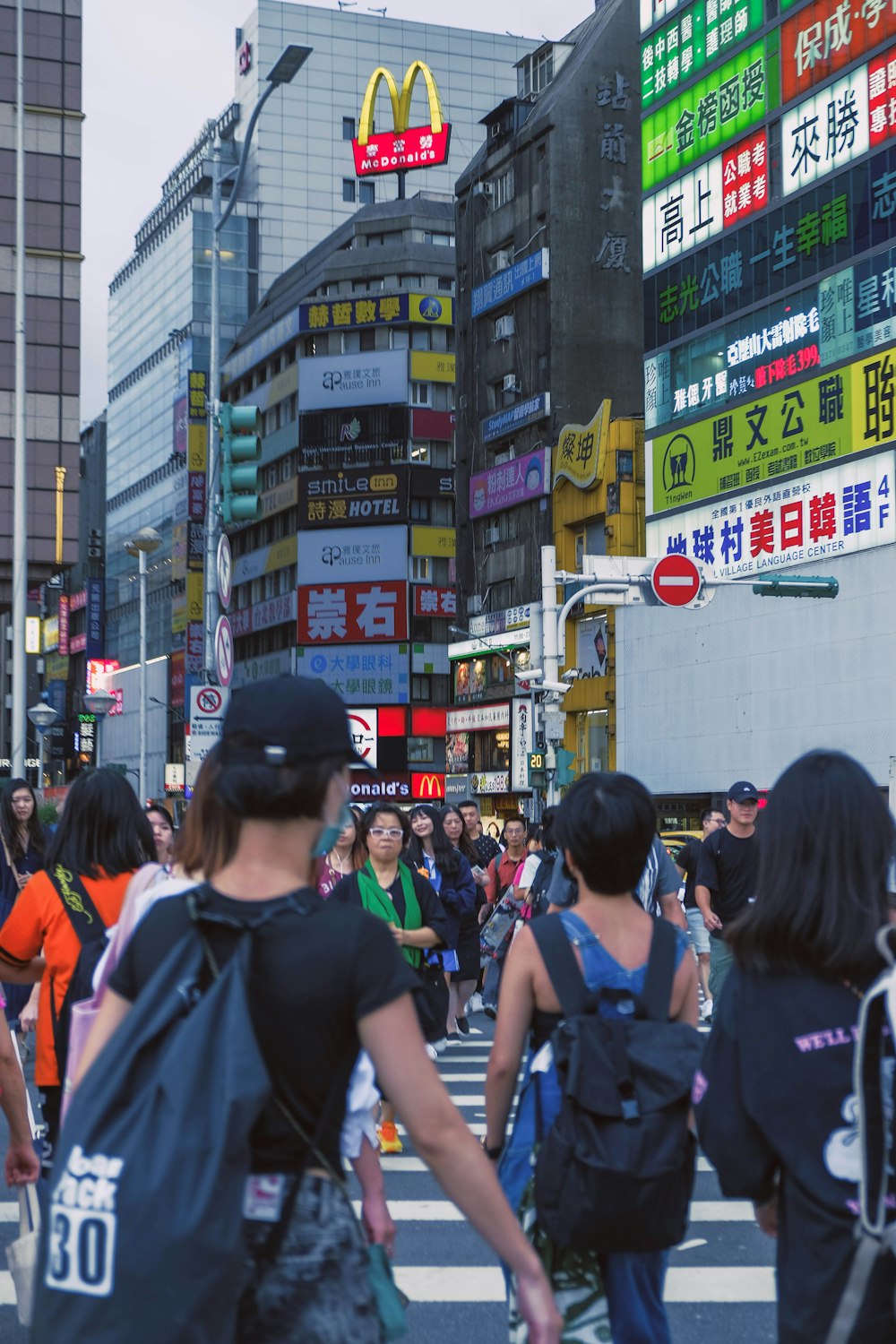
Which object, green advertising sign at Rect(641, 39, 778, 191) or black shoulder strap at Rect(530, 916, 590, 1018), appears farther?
green advertising sign at Rect(641, 39, 778, 191)

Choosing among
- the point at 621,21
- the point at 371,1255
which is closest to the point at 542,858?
the point at 371,1255

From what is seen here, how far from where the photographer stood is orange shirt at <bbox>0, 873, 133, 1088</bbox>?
524 cm

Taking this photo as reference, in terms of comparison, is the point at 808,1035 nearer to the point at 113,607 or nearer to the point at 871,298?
the point at 871,298

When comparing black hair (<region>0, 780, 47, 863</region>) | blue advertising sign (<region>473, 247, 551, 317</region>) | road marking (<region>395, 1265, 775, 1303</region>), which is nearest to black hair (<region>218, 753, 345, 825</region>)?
road marking (<region>395, 1265, 775, 1303</region>)

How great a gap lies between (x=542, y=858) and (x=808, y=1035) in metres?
7.39

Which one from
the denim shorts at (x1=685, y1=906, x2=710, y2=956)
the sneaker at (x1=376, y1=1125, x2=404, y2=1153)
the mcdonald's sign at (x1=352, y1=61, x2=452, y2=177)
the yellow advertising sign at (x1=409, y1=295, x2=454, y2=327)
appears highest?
the mcdonald's sign at (x1=352, y1=61, x2=452, y2=177)

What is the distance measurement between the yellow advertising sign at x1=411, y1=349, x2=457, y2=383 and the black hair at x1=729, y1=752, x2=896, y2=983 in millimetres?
76342

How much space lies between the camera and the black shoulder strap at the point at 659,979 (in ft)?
12.6

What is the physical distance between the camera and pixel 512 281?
213ft

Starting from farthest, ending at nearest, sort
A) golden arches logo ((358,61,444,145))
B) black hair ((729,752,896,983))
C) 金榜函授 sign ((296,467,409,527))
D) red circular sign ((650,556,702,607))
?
golden arches logo ((358,61,444,145)) < 金榜函授 sign ((296,467,409,527)) < red circular sign ((650,556,702,607)) < black hair ((729,752,896,983))

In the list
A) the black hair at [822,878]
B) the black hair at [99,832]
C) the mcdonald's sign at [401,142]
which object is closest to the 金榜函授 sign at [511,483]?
the mcdonald's sign at [401,142]

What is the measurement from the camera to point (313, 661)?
79.0m

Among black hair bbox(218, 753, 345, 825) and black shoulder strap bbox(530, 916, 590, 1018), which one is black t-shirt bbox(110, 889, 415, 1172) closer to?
black hair bbox(218, 753, 345, 825)

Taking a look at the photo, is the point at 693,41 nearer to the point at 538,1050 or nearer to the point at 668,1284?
the point at 668,1284
